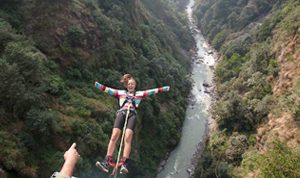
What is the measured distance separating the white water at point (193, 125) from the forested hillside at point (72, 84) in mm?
1876

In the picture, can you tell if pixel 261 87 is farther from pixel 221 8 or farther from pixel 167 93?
pixel 221 8

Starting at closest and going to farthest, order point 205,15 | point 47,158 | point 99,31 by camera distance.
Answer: point 47,158 → point 99,31 → point 205,15

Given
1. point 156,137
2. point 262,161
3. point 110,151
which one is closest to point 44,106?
point 110,151

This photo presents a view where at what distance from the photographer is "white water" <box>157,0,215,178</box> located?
2628 centimetres

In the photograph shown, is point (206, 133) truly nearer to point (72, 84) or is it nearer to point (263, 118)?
point (263, 118)

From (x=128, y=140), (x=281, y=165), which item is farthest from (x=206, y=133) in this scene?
(x=128, y=140)

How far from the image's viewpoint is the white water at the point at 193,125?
26.3 m

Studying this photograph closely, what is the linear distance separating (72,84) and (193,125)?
75.2 feet

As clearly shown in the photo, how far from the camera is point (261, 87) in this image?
89.9 ft

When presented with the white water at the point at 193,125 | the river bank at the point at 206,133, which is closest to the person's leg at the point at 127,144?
the white water at the point at 193,125

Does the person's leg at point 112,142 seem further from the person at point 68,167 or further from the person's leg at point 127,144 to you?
the person at point 68,167

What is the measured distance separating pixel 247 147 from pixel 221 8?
6494cm

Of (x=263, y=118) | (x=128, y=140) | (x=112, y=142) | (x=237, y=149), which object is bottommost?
(x=112, y=142)

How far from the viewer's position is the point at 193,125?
34250 millimetres
